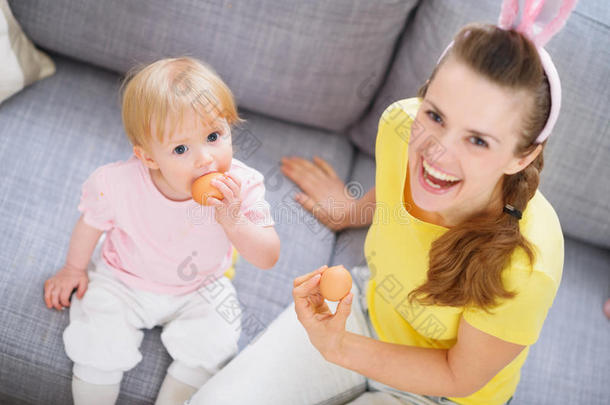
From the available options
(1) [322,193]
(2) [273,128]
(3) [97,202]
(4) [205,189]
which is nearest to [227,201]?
(4) [205,189]

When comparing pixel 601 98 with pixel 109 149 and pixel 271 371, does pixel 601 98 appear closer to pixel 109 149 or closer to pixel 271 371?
A: pixel 271 371

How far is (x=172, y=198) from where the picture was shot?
105 cm

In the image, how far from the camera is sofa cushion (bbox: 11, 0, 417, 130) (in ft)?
4.24

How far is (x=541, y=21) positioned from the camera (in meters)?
0.75

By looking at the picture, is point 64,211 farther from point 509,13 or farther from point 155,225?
point 509,13

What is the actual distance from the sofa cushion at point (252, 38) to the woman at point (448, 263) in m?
0.31

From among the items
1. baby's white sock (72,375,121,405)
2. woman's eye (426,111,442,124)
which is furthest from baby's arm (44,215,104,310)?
woman's eye (426,111,442,124)

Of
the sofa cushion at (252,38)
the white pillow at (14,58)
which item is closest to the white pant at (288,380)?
the sofa cushion at (252,38)

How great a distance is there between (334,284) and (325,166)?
1.97 feet

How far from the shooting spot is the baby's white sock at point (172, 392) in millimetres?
1070

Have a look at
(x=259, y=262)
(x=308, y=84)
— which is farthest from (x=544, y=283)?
(x=308, y=84)

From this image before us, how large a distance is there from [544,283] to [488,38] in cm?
38

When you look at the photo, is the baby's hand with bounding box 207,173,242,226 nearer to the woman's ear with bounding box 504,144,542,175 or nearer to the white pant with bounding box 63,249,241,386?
→ the white pant with bounding box 63,249,241,386

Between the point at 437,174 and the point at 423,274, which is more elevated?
the point at 437,174
